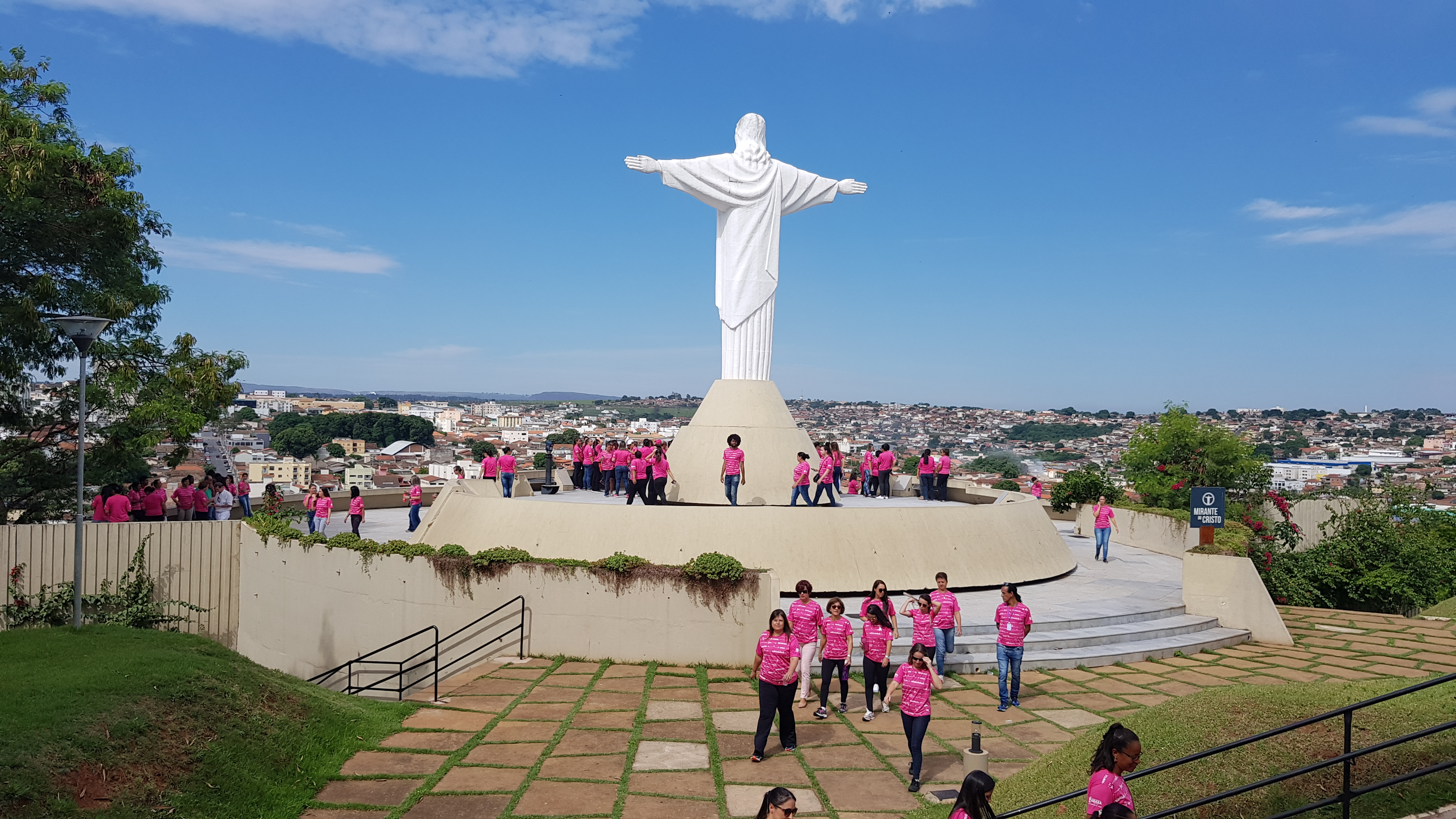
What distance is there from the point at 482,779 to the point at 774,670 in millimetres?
2497

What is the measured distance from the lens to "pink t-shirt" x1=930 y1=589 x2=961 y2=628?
9758mm

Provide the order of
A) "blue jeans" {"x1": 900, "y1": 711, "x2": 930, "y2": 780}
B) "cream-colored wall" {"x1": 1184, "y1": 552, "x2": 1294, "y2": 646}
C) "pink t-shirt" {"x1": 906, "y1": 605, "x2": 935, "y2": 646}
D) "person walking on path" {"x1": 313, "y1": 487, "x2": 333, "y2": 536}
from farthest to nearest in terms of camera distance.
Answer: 1. "person walking on path" {"x1": 313, "y1": 487, "x2": 333, "y2": 536}
2. "cream-colored wall" {"x1": 1184, "y1": 552, "x2": 1294, "y2": 646}
3. "pink t-shirt" {"x1": 906, "y1": 605, "x2": 935, "y2": 646}
4. "blue jeans" {"x1": 900, "y1": 711, "x2": 930, "y2": 780}

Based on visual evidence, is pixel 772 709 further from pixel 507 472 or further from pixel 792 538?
pixel 507 472

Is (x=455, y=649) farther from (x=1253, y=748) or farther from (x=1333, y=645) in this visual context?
(x=1333, y=645)

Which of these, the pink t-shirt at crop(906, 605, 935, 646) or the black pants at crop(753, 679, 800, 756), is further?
the pink t-shirt at crop(906, 605, 935, 646)

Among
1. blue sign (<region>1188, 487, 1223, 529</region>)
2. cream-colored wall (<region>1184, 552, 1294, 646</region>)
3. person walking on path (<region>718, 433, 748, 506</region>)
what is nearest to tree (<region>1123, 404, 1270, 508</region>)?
blue sign (<region>1188, 487, 1223, 529</region>)

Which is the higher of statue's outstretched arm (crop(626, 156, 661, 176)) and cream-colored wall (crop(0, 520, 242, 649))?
statue's outstretched arm (crop(626, 156, 661, 176))

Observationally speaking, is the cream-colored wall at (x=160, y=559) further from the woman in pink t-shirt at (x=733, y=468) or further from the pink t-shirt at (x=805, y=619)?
the pink t-shirt at (x=805, y=619)

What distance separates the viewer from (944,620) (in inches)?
384

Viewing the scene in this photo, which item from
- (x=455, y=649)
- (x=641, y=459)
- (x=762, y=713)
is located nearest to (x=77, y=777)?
(x=762, y=713)

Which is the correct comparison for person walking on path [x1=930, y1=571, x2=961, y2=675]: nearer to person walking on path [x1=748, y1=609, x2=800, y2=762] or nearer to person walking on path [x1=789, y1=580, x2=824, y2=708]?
person walking on path [x1=789, y1=580, x2=824, y2=708]

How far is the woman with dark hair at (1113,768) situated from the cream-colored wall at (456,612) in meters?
6.53

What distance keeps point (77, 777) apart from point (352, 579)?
746 centimetres

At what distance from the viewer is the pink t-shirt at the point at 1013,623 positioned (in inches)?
359
